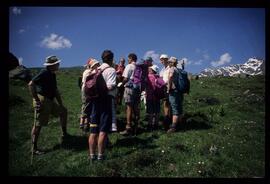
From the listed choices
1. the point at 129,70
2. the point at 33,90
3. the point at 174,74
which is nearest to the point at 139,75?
the point at 129,70

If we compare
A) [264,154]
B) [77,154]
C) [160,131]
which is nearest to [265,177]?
[264,154]

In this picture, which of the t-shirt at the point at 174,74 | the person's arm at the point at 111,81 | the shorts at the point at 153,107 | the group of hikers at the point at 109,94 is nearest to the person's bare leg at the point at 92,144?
the group of hikers at the point at 109,94

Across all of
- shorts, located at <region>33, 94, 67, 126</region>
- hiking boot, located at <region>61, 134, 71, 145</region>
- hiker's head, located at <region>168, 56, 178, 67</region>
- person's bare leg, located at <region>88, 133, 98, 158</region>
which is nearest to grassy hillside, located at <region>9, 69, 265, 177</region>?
hiking boot, located at <region>61, 134, 71, 145</region>

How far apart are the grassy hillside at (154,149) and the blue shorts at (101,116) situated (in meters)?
0.77

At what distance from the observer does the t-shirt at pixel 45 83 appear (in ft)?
34.4

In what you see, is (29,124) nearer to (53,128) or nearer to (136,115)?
(53,128)

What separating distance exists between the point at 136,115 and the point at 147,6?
314 centimetres

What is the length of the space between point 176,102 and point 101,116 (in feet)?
9.04

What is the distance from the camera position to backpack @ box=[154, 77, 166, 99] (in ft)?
40.4

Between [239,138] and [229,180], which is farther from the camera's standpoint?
[239,138]

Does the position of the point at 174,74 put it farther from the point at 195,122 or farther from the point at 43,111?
the point at 43,111

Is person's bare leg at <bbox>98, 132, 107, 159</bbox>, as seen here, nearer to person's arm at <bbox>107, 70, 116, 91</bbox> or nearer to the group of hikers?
the group of hikers

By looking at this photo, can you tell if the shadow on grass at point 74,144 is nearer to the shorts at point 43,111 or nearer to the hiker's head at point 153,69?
the shorts at point 43,111
